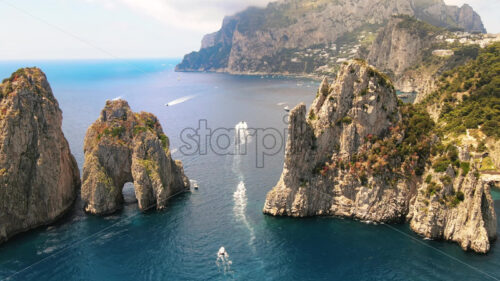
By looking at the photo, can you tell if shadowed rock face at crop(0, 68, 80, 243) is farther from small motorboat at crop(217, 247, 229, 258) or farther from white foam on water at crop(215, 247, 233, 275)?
white foam on water at crop(215, 247, 233, 275)

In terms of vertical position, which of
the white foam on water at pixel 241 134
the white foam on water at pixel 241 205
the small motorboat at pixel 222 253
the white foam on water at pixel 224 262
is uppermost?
the white foam on water at pixel 241 134

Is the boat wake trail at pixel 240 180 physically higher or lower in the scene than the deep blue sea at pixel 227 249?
higher

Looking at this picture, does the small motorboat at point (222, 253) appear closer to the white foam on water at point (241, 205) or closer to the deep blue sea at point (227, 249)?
the deep blue sea at point (227, 249)

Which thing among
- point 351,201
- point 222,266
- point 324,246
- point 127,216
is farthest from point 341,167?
point 127,216

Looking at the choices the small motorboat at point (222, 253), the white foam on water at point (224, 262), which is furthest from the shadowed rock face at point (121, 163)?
the white foam on water at point (224, 262)

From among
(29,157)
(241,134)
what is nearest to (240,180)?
(29,157)

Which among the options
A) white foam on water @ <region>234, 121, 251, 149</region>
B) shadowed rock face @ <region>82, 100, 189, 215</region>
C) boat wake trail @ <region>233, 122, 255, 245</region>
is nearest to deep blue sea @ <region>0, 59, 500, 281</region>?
boat wake trail @ <region>233, 122, 255, 245</region>

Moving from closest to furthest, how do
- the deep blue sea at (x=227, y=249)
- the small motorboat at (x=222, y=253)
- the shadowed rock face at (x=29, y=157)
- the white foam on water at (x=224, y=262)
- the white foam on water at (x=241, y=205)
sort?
the deep blue sea at (x=227, y=249) < the white foam on water at (x=224, y=262) < the small motorboat at (x=222, y=253) < the shadowed rock face at (x=29, y=157) < the white foam on water at (x=241, y=205)

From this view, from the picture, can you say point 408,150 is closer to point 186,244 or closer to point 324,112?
point 324,112
